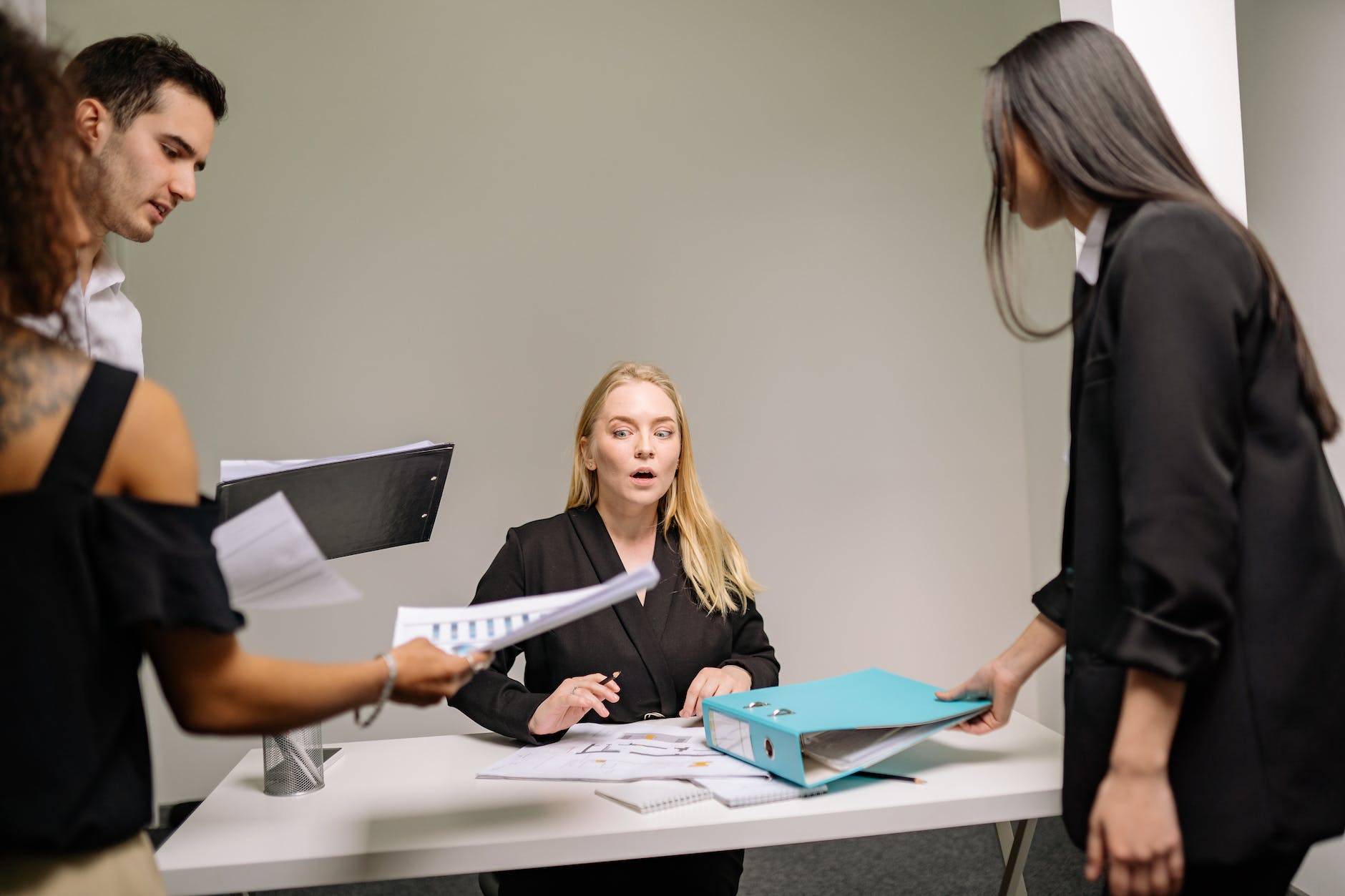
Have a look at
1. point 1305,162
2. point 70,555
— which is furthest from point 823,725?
point 1305,162

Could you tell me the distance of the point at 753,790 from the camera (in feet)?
4.78

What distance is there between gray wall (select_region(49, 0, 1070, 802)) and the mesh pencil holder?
2.14 metres

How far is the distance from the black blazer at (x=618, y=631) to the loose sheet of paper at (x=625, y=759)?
30cm

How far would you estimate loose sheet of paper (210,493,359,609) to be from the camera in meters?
1.24

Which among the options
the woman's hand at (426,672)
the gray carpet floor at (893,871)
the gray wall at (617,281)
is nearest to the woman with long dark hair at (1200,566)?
the woman's hand at (426,672)

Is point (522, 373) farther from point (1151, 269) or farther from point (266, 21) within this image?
point (1151, 269)

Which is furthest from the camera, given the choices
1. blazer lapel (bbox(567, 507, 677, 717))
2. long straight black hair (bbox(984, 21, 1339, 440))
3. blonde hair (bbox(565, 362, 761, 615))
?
blonde hair (bbox(565, 362, 761, 615))

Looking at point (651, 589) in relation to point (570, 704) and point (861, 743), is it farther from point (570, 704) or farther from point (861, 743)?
point (861, 743)

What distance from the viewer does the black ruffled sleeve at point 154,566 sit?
2.91 feet

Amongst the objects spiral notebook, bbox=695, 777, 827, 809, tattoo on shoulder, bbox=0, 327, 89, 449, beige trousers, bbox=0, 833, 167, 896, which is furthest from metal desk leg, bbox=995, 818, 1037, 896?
tattoo on shoulder, bbox=0, 327, 89, 449

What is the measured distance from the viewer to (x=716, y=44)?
3877mm

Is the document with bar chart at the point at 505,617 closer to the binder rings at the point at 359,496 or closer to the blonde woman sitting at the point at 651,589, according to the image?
the binder rings at the point at 359,496

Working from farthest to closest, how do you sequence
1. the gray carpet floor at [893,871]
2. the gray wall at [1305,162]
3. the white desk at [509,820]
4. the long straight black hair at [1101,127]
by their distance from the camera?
the gray carpet floor at [893,871], the gray wall at [1305,162], the white desk at [509,820], the long straight black hair at [1101,127]

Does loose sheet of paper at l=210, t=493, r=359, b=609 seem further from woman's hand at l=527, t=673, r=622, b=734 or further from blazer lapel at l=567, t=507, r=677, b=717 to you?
blazer lapel at l=567, t=507, r=677, b=717
